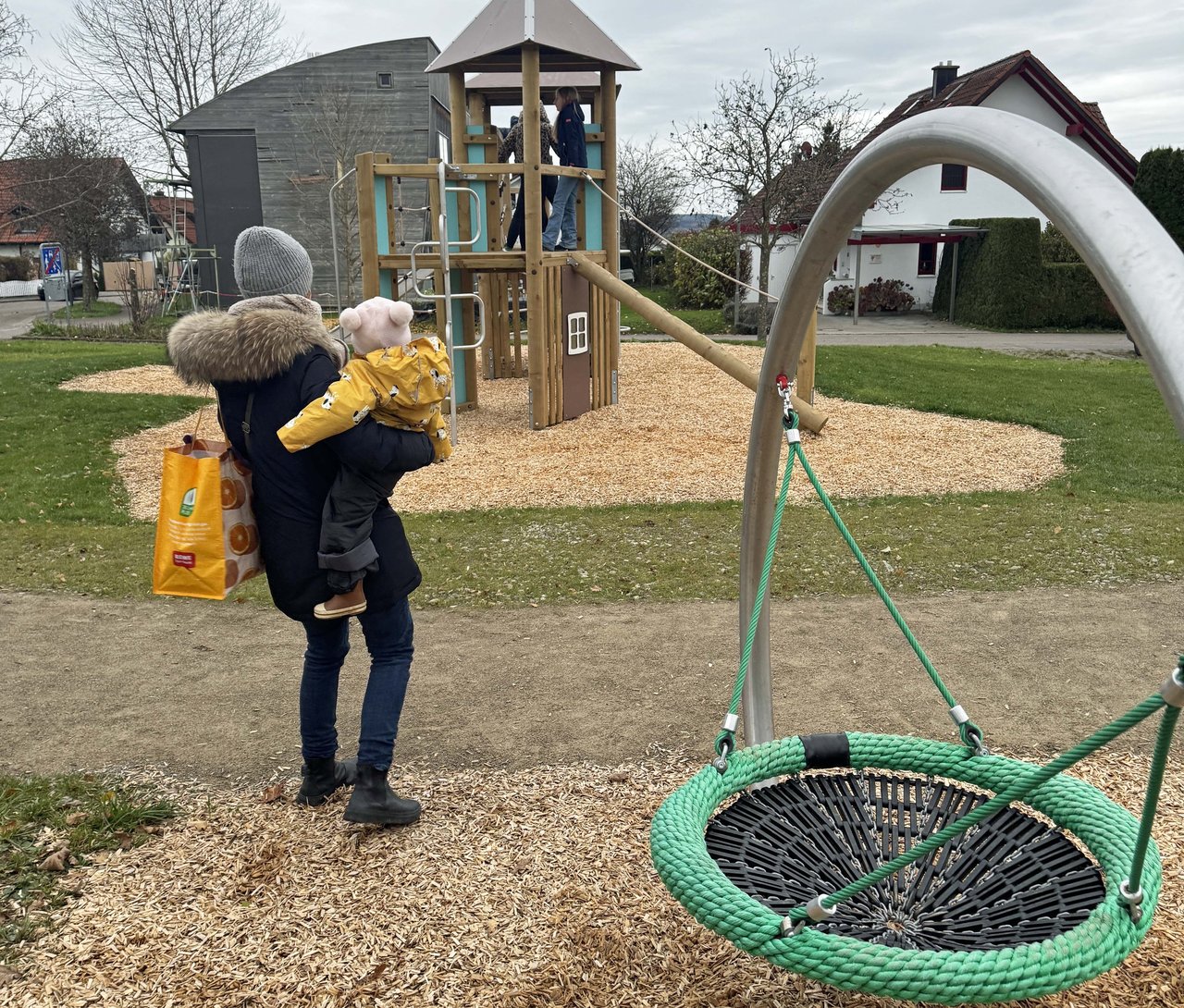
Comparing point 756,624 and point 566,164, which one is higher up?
point 566,164

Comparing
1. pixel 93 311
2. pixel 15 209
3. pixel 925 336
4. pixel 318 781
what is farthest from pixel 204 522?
Result: pixel 15 209

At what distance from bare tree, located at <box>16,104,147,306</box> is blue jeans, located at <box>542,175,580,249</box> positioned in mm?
17114

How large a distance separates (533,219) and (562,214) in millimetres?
716

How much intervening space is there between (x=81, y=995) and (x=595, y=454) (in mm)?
7566

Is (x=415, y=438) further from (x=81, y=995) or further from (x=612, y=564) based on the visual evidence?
(x=612, y=564)

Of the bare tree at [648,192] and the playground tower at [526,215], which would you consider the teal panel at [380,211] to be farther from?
the bare tree at [648,192]

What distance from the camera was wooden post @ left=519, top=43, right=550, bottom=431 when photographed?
10227 mm

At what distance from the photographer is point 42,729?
3967mm

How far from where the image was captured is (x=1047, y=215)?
1634 mm

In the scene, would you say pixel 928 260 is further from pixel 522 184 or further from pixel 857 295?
pixel 522 184

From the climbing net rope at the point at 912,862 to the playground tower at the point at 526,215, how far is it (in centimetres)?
779

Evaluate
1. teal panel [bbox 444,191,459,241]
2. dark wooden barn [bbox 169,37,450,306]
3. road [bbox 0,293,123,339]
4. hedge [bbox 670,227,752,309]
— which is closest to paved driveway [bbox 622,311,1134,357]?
hedge [bbox 670,227,752,309]

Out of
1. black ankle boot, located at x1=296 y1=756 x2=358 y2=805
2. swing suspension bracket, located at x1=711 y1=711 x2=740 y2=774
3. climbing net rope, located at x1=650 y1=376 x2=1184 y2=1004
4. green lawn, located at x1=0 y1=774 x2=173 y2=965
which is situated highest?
A: swing suspension bracket, located at x1=711 y1=711 x2=740 y2=774

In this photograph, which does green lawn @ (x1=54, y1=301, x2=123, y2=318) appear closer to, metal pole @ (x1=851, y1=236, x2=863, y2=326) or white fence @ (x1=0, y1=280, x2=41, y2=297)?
white fence @ (x1=0, y1=280, x2=41, y2=297)
